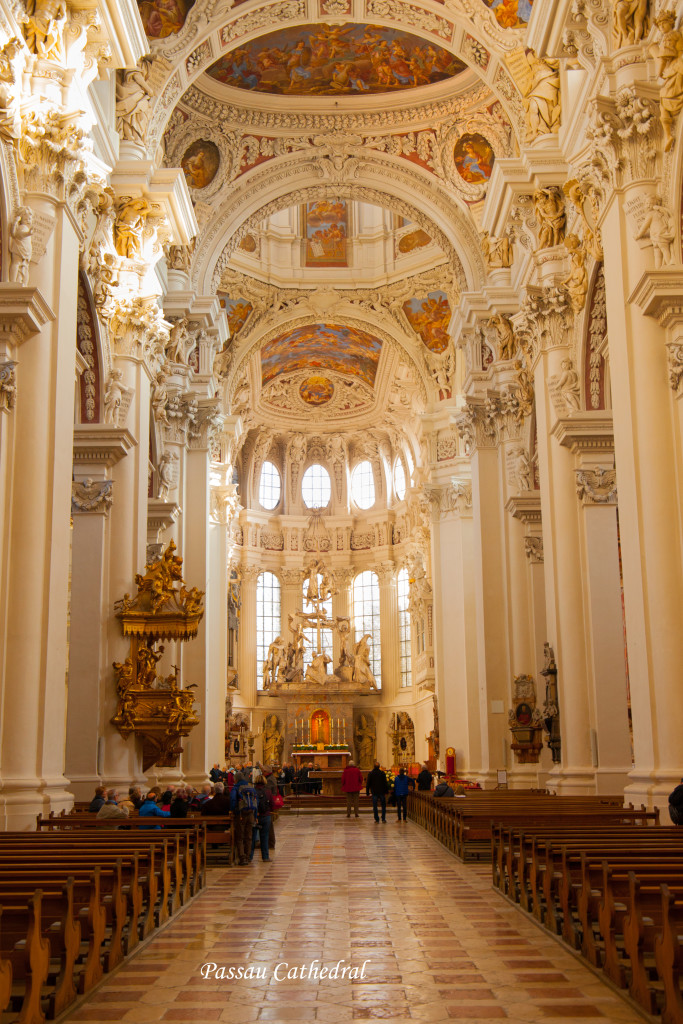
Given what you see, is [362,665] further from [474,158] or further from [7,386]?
[7,386]

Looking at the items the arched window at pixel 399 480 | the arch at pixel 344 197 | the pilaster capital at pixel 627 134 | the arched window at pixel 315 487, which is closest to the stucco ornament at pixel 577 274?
the pilaster capital at pixel 627 134

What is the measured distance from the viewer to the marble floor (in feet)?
17.3

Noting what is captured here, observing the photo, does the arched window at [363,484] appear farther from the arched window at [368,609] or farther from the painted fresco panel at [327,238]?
the painted fresco panel at [327,238]

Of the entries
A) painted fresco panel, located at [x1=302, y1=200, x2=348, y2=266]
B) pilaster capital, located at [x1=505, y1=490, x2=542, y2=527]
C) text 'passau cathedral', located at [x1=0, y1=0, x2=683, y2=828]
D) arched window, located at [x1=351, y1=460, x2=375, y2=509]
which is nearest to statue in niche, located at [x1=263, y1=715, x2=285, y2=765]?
text 'passau cathedral', located at [x1=0, y1=0, x2=683, y2=828]

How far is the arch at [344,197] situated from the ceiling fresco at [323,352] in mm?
9640

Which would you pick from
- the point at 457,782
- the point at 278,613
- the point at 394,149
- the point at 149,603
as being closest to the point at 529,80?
the point at 394,149

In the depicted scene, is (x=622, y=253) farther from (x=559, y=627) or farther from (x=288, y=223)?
(x=288, y=223)

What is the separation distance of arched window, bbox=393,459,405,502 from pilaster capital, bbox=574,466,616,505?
24.7 meters

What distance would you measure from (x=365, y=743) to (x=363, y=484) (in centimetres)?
987

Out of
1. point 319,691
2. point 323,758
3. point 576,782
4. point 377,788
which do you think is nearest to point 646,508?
point 576,782

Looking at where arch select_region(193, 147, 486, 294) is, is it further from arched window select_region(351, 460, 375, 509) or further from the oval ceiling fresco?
arched window select_region(351, 460, 375, 509)

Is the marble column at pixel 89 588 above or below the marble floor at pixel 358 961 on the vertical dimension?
above

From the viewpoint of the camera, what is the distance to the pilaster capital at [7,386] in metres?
10.6

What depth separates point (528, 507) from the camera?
2008cm
